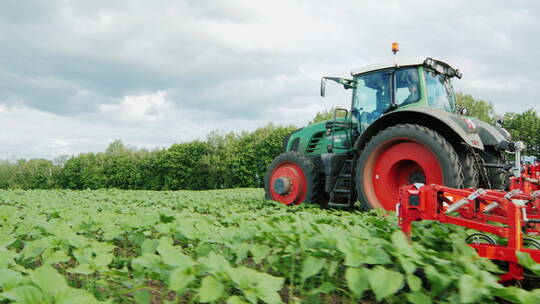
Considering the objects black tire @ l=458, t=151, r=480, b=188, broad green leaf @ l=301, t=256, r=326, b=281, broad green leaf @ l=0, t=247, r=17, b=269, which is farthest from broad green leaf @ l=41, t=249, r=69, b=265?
black tire @ l=458, t=151, r=480, b=188

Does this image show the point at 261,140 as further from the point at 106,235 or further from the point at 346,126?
the point at 106,235

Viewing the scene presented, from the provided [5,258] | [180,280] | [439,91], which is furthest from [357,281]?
[439,91]

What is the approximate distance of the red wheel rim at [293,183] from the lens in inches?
266

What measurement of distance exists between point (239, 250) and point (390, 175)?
3420 mm

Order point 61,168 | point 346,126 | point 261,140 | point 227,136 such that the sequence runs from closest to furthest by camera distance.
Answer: point 346,126 → point 261,140 → point 227,136 → point 61,168

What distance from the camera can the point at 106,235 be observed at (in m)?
2.73

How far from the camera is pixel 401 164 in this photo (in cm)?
505

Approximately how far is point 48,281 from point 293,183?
551 cm

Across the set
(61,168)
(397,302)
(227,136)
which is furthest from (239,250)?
(61,168)

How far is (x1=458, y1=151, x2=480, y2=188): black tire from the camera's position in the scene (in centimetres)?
441

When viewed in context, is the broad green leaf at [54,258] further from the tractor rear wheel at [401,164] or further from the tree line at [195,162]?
the tree line at [195,162]

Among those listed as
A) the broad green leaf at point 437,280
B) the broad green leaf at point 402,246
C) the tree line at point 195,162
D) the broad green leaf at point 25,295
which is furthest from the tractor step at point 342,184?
the tree line at point 195,162

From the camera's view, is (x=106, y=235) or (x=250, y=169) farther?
(x=250, y=169)

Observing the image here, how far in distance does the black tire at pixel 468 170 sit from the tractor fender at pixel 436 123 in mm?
153
